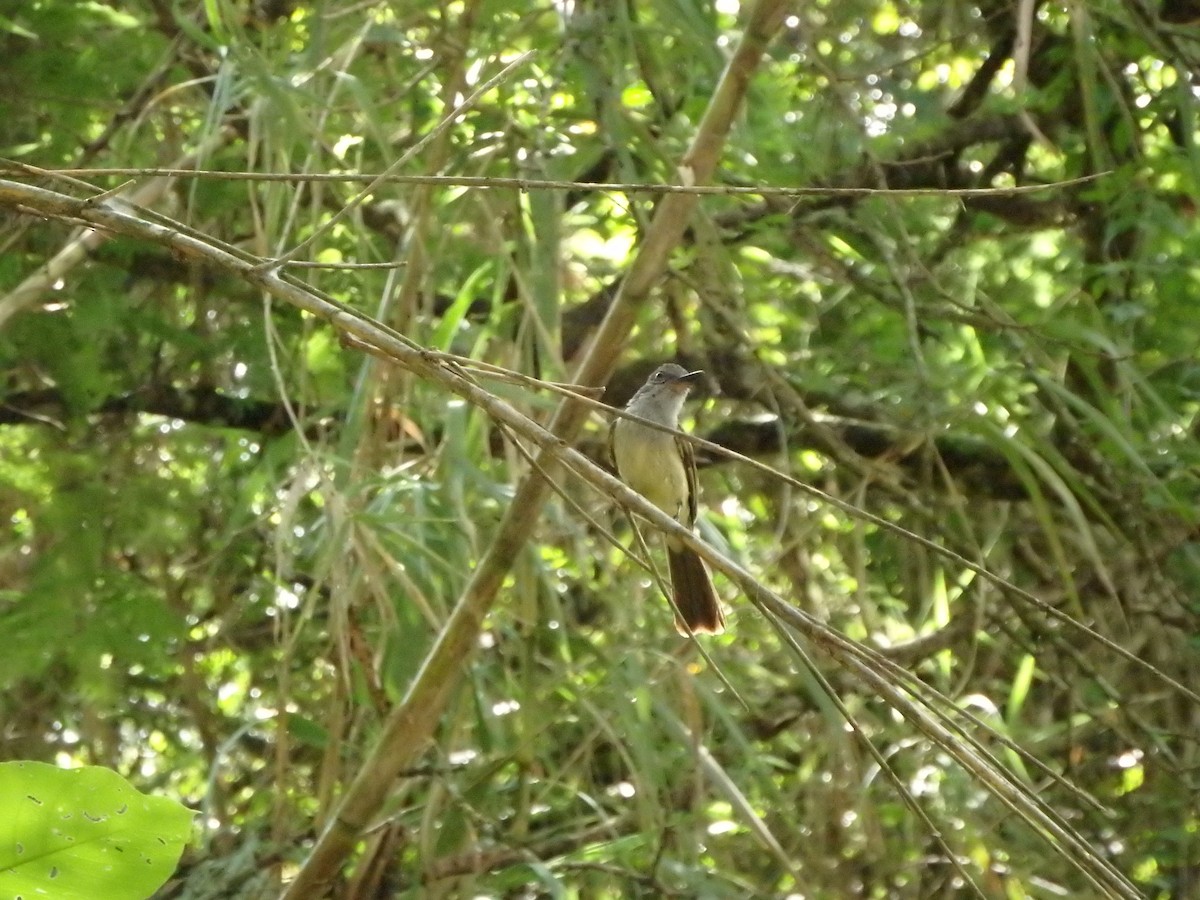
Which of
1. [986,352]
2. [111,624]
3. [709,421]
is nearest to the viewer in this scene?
[111,624]

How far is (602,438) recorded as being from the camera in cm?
421

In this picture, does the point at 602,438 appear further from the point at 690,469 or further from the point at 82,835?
the point at 82,835

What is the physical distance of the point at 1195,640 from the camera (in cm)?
368

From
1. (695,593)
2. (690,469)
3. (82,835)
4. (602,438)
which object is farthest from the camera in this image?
(602,438)

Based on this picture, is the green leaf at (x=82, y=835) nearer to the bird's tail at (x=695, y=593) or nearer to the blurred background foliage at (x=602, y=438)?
the blurred background foliage at (x=602, y=438)

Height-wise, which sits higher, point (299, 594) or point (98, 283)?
point (98, 283)

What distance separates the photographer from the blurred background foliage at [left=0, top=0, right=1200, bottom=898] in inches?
118

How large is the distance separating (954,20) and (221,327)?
96.0 inches

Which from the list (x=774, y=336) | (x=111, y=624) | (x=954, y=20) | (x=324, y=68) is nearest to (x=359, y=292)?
(x=324, y=68)

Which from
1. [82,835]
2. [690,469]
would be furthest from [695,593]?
[82,835]

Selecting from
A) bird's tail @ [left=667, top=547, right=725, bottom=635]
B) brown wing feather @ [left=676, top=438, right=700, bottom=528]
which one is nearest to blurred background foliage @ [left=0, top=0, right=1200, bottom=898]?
bird's tail @ [left=667, top=547, right=725, bottom=635]

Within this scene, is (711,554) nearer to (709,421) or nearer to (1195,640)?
(1195,640)

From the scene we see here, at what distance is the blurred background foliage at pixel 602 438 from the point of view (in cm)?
301

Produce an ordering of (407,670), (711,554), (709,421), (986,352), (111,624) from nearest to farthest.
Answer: (711,554), (407,670), (111,624), (986,352), (709,421)
